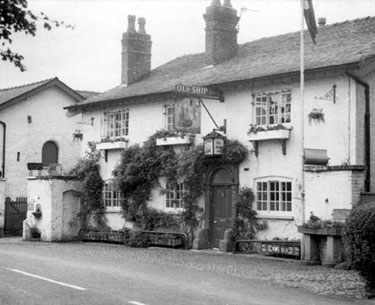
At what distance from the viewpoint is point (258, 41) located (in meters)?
26.3

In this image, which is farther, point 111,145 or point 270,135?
point 111,145

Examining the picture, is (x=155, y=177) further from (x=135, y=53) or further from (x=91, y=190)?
(x=135, y=53)

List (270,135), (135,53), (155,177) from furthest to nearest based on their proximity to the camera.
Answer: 1. (135,53)
2. (155,177)
3. (270,135)

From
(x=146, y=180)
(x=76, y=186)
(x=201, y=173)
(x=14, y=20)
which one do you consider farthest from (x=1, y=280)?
(x=76, y=186)

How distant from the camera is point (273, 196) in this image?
69.3 feet

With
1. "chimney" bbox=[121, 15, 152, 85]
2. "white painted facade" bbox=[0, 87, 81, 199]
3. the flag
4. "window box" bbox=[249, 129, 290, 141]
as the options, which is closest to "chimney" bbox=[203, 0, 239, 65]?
"chimney" bbox=[121, 15, 152, 85]

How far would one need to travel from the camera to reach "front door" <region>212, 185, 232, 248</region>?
74.0 ft

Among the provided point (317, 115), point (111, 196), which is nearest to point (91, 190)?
point (111, 196)

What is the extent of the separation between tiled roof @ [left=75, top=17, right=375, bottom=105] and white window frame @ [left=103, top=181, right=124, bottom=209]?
11.3 ft

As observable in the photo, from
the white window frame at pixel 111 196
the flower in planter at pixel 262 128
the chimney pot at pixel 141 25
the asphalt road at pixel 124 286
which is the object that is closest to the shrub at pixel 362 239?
the asphalt road at pixel 124 286

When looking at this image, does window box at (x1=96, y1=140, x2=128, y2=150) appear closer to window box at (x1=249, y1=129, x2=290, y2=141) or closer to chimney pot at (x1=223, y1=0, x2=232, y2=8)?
chimney pot at (x1=223, y1=0, x2=232, y2=8)

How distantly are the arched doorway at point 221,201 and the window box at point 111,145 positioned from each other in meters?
4.94

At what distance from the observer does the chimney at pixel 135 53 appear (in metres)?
29.3

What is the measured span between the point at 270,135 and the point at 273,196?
1904mm
